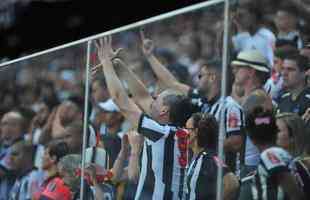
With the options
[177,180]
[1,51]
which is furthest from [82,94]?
[1,51]

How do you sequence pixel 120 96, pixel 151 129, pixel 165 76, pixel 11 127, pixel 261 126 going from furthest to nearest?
pixel 11 127 < pixel 120 96 < pixel 151 129 < pixel 165 76 < pixel 261 126

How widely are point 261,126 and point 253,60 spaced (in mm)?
409

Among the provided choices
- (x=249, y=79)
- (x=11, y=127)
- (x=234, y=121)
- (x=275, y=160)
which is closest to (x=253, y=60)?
(x=249, y=79)

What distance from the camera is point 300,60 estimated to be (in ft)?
13.2

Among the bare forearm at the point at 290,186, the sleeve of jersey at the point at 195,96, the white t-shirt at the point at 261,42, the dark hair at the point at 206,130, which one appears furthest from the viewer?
the sleeve of jersey at the point at 195,96

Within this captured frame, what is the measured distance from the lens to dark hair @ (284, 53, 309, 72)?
13.2 feet

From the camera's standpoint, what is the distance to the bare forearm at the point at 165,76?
15.2ft

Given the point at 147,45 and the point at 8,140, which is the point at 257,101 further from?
the point at 8,140

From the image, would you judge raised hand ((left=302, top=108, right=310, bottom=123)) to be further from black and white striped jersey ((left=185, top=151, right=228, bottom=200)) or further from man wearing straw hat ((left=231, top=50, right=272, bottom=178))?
black and white striped jersey ((left=185, top=151, right=228, bottom=200))

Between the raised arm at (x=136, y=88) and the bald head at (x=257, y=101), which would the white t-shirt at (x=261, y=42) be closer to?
the bald head at (x=257, y=101)

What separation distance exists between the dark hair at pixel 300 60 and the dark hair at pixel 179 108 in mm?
770

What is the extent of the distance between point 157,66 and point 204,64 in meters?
0.49

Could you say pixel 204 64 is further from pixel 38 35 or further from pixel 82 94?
pixel 38 35

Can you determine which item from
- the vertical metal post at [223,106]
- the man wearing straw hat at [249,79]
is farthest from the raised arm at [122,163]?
the man wearing straw hat at [249,79]
